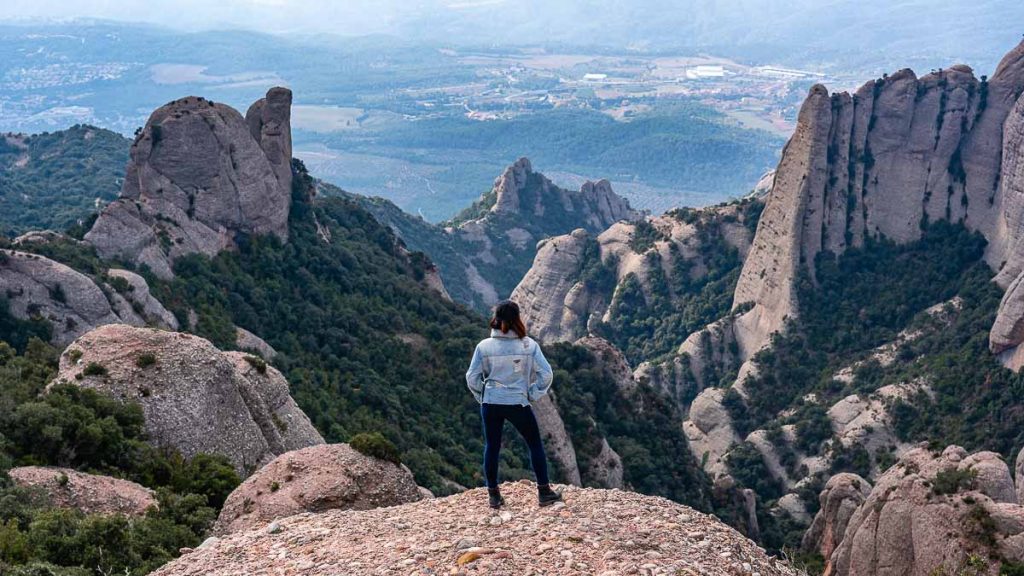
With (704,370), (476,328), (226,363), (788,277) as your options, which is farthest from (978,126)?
(226,363)

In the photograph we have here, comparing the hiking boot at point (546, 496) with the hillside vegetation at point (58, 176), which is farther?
the hillside vegetation at point (58, 176)

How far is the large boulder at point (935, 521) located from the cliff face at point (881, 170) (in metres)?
40.7

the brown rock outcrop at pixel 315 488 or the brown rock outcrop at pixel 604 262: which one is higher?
the brown rock outcrop at pixel 315 488

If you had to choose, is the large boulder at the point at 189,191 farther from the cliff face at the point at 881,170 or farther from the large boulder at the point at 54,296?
the cliff face at the point at 881,170

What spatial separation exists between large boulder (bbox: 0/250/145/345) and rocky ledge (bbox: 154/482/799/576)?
21.7m

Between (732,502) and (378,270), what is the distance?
25808 mm

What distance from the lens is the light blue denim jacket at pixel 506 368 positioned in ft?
52.3

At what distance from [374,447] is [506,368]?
8.37 m

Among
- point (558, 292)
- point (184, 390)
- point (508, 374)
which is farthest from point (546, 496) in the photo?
point (558, 292)

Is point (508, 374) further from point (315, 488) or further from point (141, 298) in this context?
point (141, 298)

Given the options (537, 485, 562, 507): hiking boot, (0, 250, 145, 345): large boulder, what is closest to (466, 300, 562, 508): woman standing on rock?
(537, 485, 562, 507): hiking boot

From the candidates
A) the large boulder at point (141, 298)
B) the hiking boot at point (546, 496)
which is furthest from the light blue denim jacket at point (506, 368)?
the large boulder at point (141, 298)

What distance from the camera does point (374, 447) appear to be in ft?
76.2

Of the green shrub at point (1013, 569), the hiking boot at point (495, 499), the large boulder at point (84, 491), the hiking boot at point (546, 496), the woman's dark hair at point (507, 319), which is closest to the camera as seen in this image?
Result: the woman's dark hair at point (507, 319)
